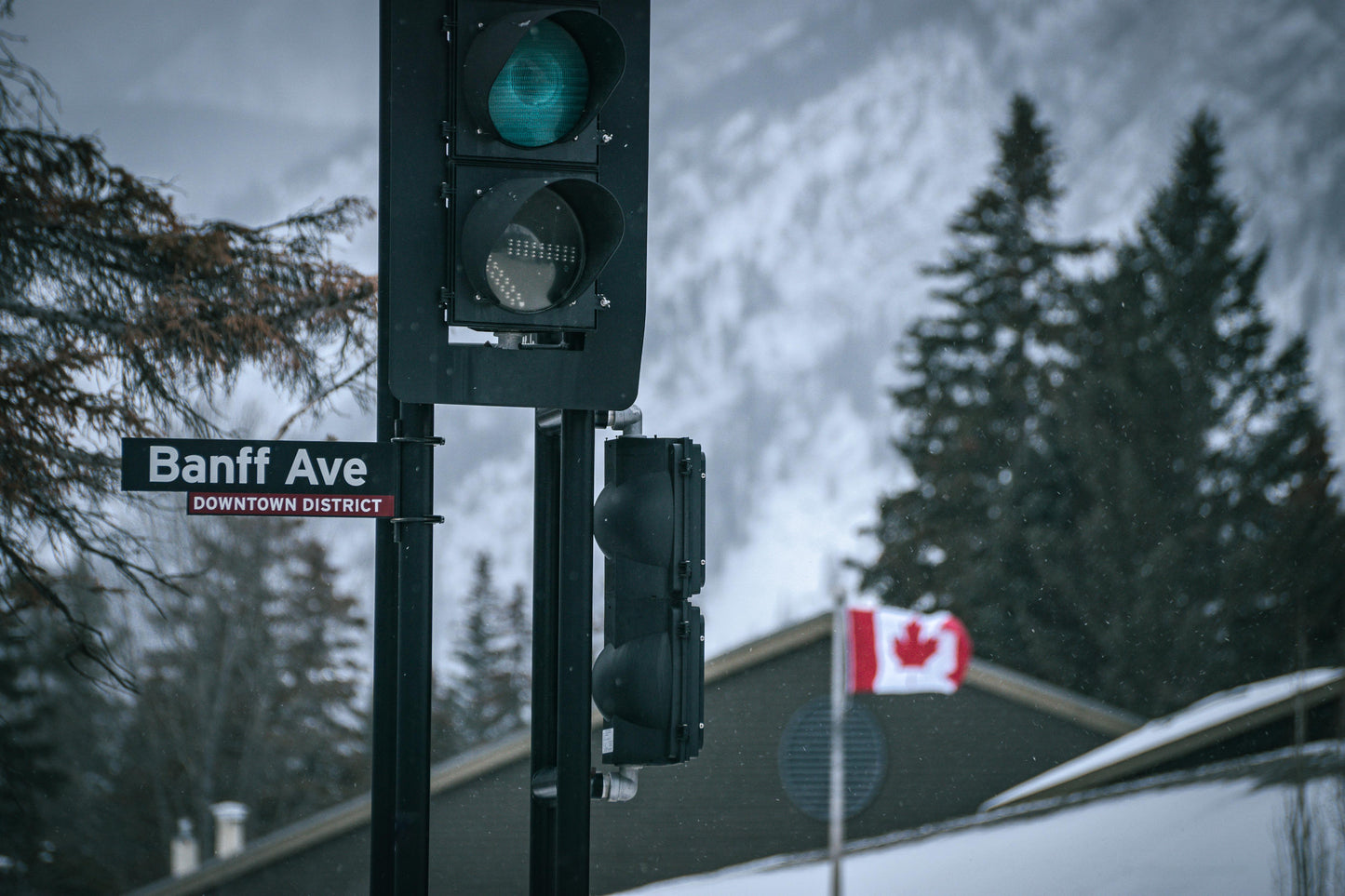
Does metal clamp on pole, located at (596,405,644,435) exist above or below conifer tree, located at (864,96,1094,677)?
below

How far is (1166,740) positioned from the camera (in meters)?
17.4

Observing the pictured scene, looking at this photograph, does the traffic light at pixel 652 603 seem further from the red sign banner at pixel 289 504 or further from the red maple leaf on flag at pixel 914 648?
the red maple leaf on flag at pixel 914 648

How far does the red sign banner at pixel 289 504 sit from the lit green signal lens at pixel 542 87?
2.57 ft

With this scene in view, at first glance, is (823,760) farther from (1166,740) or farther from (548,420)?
(548,420)

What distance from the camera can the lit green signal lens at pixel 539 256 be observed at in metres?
2.69

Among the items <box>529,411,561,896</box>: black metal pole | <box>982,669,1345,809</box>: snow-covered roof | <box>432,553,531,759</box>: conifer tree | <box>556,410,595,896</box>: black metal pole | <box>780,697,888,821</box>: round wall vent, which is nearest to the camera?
<box>556,410,595,896</box>: black metal pole

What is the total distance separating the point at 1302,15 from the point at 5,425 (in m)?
46.3

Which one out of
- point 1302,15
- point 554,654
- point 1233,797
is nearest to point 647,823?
point 1233,797

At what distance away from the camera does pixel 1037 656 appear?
25781 mm

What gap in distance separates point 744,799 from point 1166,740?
215 inches

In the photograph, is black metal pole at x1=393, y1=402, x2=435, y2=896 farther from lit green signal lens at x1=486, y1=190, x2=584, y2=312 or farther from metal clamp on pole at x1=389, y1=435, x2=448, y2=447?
lit green signal lens at x1=486, y1=190, x2=584, y2=312

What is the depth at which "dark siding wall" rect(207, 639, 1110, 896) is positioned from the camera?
17078 mm

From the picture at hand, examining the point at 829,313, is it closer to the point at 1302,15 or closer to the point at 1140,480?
the point at 1302,15

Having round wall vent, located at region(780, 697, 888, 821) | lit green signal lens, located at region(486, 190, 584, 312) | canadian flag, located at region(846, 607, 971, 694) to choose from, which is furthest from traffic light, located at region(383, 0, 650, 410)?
round wall vent, located at region(780, 697, 888, 821)
